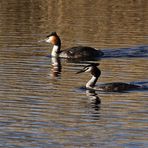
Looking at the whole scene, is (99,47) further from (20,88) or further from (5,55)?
(20,88)

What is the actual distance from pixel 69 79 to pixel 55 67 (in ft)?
8.91

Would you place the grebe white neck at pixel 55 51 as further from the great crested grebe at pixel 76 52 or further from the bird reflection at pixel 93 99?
the bird reflection at pixel 93 99

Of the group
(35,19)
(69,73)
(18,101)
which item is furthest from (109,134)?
(35,19)

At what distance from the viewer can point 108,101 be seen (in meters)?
18.1

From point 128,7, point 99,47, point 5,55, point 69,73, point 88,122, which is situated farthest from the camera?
point 128,7

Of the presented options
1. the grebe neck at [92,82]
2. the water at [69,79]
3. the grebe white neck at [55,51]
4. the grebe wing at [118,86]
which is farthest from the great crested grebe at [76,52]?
the grebe wing at [118,86]

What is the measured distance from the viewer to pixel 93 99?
18.5 meters

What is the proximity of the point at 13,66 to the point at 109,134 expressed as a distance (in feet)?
27.3

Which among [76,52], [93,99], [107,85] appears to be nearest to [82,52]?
[76,52]

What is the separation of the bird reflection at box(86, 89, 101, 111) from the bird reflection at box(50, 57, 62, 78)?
2.29m

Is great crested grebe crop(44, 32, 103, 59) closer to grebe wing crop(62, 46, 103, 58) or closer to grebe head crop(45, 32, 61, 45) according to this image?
grebe wing crop(62, 46, 103, 58)

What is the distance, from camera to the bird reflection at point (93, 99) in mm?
17469

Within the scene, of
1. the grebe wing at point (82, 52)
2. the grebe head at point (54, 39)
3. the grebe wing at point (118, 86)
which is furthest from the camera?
the grebe head at point (54, 39)

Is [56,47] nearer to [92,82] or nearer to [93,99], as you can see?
[92,82]
